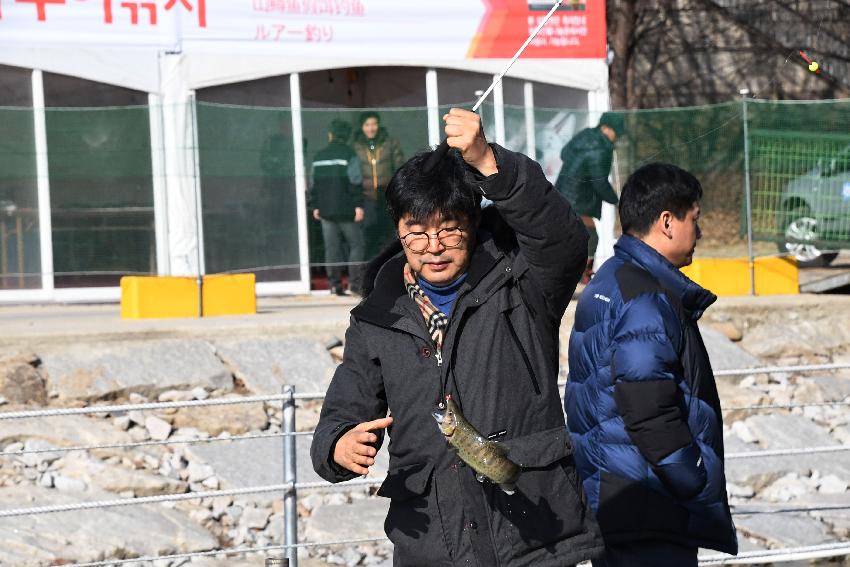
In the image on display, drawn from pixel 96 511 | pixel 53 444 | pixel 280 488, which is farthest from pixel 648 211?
pixel 53 444

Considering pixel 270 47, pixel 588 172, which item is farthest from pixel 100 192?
pixel 588 172

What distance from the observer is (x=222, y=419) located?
31.7 ft

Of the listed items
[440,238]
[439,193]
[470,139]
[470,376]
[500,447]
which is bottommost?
[500,447]

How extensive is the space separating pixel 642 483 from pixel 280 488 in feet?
8.26

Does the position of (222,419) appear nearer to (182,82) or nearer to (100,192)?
(100,192)

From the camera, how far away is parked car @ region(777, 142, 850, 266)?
43.7ft

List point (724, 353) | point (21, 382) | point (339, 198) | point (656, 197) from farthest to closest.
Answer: point (339, 198) < point (724, 353) < point (21, 382) < point (656, 197)

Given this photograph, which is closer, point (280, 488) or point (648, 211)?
point (648, 211)

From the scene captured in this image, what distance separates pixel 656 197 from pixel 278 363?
6.65m

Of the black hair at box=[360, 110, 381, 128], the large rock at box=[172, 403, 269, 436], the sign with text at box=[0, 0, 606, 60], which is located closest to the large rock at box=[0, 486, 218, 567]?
the large rock at box=[172, 403, 269, 436]

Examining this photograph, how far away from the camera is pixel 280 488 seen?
6.20 metres

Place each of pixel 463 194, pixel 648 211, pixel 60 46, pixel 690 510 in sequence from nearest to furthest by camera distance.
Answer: pixel 463 194 < pixel 690 510 < pixel 648 211 < pixel 60 46

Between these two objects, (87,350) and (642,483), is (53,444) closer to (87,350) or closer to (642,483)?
(87,350)

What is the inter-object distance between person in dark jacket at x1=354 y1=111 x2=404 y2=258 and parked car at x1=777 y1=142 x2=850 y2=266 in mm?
3859
